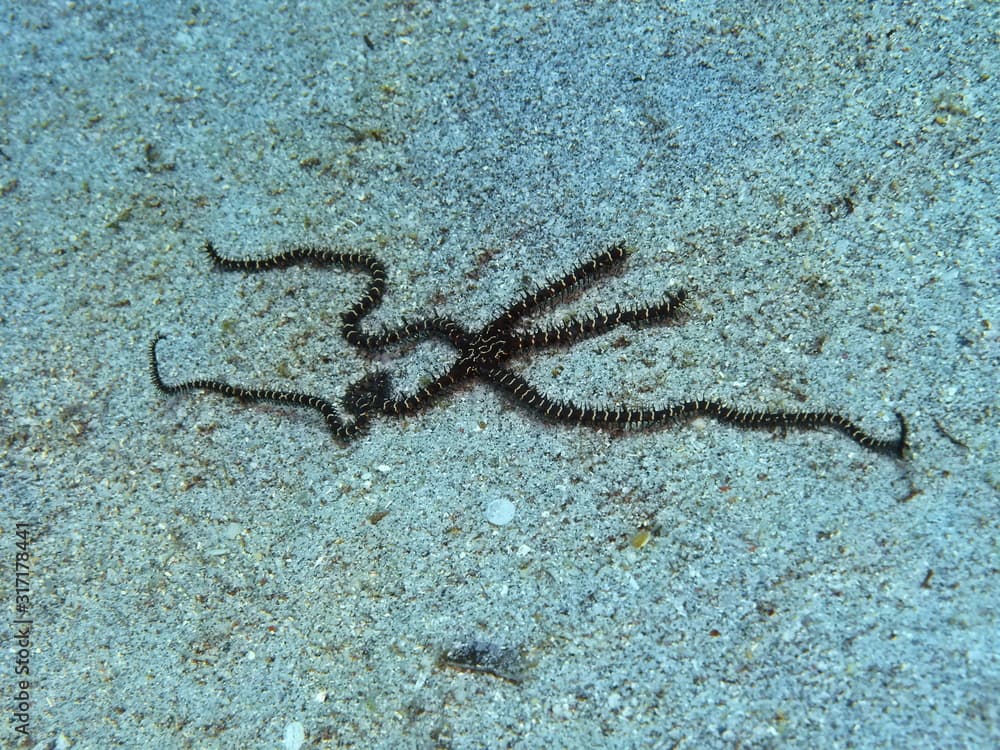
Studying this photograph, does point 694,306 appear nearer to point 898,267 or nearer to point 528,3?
point 898,267

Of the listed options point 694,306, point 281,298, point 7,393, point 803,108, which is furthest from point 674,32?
point 7,393

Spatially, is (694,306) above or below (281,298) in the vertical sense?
above

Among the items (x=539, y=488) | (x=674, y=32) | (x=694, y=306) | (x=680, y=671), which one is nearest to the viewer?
(x=680, y=671)

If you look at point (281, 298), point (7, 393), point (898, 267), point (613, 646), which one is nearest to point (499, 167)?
point (281, 298)

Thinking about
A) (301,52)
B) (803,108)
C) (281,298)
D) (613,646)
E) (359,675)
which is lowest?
(359,675)

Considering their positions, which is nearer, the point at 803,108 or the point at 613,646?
the point at 613,646

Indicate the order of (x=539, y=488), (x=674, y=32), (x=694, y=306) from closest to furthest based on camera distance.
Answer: (x=539, y=488)
(x=694, y=306)
(x=674, y=32)
